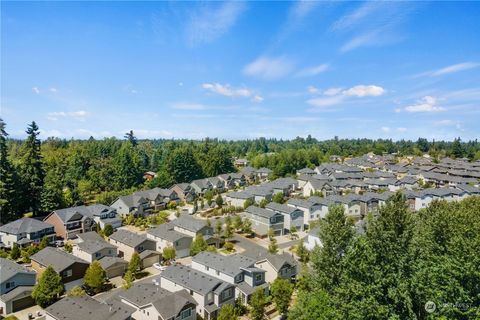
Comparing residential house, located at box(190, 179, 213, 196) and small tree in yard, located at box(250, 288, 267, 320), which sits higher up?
residential house, located at box(190, 179, 213, 196)

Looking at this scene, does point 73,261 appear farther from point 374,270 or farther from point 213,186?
point 213,186

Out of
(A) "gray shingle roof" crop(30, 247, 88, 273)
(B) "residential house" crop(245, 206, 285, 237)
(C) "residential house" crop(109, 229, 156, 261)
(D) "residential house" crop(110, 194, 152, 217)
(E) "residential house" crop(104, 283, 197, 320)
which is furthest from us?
(D) "residential house" crop(110, 194, 152, 217)

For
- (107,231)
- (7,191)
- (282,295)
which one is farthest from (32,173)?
(282,295)

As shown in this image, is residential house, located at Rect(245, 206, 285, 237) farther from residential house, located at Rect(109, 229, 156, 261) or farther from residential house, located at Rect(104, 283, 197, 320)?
residential house, located at Rect(104, 283, 197, 320)

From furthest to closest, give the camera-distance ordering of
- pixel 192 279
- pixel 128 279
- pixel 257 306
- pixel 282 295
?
1. pixel 128 279
2. pixel 192 279
3. pixel 282 295
4. pixel 257 306

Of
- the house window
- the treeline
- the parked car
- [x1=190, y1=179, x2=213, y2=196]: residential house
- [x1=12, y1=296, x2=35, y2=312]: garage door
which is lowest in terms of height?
the parked car

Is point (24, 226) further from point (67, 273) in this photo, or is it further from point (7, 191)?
point (67, 273)

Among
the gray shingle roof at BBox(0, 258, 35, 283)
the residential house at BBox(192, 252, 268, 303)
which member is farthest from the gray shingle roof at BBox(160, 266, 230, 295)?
the gray shingle roof at BBox(0, 258, 35, 283)
